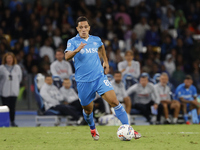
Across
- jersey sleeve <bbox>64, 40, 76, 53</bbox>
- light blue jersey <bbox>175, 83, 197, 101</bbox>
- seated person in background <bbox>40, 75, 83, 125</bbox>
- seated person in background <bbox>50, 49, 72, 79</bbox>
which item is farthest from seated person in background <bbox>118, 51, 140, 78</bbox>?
jersey sleeve <bbox>64, 40, 76, 53</bbox>

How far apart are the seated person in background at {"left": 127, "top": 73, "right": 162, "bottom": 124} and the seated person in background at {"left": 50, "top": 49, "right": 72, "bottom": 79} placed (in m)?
2.10

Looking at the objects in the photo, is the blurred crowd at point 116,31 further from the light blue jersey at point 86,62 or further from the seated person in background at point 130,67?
the light blue jersey at point 86,62

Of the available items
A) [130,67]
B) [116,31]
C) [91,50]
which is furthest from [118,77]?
[91,50]

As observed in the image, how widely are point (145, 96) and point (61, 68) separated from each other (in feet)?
9.48

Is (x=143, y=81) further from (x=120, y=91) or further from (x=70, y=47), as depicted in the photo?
(x=70, y=47)

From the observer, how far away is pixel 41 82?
14766mm

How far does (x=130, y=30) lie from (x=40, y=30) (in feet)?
12.9

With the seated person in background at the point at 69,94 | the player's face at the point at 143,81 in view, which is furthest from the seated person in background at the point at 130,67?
the seated person in background at the point at 69,94

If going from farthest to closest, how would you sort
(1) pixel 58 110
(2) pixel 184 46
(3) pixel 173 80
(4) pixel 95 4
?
1. (4) pixel 95 4
2. (2) pixel 184 46
3. (3) pixel 173 80
4. (1) pixel 58 110

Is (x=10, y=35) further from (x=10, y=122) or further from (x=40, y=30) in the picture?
(x=10, y=122)

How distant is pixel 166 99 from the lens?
1489 cm

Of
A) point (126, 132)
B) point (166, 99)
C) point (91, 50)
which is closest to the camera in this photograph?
point (126, 132)

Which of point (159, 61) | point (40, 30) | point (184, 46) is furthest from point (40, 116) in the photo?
point (184, 46)

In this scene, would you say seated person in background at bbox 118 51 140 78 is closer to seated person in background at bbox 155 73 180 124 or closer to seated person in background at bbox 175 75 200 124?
seated person in background at bbox 155 73 180 124
